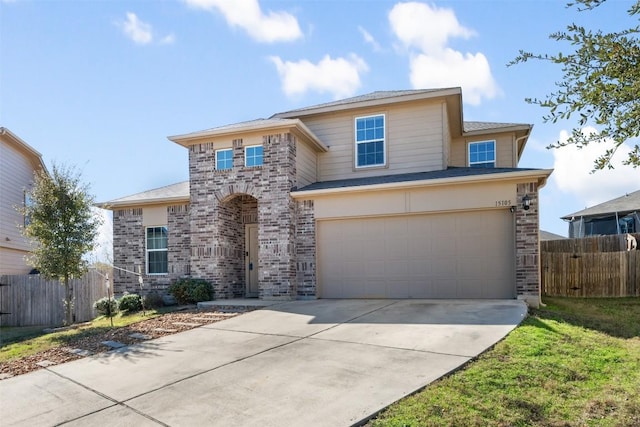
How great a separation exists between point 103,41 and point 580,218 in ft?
80.8

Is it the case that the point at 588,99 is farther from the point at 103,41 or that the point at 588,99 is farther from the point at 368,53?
the point at 103,41

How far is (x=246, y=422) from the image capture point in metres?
4.45

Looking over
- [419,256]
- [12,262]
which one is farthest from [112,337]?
[12,262]

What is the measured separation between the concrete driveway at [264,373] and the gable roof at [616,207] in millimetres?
17626

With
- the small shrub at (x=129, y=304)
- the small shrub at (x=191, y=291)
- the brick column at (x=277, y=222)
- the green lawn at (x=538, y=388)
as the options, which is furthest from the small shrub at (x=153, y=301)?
the green lawn at (x=538, y=388)

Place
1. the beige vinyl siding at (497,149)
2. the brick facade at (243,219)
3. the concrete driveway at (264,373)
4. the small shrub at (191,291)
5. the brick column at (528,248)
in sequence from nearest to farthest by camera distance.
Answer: the concrete driveway at (264,373) < the brick column at (528,248) < the brick facade at (243,219) < the small shrub at (191,291) < the beige vinyl siding at (497,149)

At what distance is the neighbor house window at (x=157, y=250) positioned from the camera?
14.8 metres

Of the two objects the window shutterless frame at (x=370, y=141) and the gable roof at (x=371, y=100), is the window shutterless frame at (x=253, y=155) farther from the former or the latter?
the window shutterless frame at (x=370, y=141)

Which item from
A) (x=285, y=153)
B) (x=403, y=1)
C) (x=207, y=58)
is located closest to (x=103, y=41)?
(x=207, y=58)

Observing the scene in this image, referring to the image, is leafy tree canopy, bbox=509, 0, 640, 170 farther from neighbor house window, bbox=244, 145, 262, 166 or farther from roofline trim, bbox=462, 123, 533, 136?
roofline trim, bbox=462, 123, 533, 136

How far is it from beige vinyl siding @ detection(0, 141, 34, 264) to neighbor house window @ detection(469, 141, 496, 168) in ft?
56.7

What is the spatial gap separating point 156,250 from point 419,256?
343 inches

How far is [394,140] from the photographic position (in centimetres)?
1384

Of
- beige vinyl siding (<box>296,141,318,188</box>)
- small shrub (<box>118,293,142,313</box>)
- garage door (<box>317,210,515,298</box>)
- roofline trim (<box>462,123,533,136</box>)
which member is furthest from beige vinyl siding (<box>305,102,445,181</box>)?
small shrub (<box>118,293,142,313</box>)
